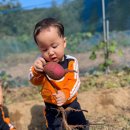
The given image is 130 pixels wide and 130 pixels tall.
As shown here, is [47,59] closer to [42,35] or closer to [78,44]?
[42,35]

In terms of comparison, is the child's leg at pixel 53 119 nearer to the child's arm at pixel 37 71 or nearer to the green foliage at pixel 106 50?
the child's arm at pixel 37 71

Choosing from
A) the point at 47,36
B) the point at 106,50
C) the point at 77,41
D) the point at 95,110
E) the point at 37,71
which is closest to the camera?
the point at 47,36

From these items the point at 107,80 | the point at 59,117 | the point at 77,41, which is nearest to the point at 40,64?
the point at 59,117

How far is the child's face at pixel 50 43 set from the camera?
122 inches

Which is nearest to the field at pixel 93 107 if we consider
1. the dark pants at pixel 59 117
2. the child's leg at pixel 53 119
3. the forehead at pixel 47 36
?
the dark pants at pixel 59 117

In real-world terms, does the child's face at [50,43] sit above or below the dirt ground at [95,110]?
above

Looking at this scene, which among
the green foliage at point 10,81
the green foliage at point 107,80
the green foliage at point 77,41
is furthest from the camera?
the green foliage at point 77,41

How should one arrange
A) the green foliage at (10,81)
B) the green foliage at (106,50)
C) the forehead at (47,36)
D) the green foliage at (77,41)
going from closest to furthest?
the forehead at (47,36), the green foliage at (10,81), the green foliage at (106,50), the green foliage at (77,41)

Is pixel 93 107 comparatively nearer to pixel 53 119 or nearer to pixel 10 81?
pixel 53 119

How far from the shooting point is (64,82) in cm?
332

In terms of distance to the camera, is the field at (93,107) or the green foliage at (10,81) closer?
the field at (93,107)

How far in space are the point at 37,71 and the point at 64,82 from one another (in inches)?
9.6

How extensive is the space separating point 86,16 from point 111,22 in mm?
541

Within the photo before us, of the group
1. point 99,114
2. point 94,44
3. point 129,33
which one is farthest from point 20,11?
point 99,114
